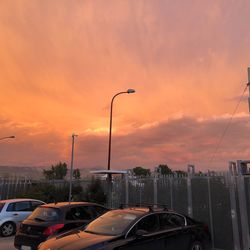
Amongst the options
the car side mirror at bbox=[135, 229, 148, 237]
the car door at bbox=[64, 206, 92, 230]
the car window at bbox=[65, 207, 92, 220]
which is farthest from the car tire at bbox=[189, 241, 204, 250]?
the car window at bbox=[65, 207, 92, 220]

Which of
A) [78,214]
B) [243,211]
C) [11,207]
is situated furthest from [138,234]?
[11,207]

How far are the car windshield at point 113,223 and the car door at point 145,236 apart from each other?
0.20 metres

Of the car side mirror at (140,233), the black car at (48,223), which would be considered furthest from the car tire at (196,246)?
the black car at (48,223)

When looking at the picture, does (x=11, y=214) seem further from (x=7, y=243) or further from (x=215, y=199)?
(x=215, y=199)

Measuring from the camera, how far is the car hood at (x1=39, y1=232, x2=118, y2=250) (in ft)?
21.7

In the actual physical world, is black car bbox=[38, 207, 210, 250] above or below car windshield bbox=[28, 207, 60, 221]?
below

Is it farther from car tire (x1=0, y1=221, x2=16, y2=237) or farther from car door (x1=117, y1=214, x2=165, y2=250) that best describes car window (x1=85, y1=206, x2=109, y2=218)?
car tire (x1=0, y1=221, x2=16, y2=237)

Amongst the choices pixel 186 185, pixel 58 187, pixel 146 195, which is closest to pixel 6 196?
pixel 58 187

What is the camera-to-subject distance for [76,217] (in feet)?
32.7

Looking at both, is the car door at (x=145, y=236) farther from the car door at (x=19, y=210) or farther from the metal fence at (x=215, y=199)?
the car door at (x=19, y=210)

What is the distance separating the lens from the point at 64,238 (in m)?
7.23

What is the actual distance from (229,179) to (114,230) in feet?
16.0

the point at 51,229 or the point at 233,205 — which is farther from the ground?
the point at 233,205

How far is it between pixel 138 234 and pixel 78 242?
1.26 meters
